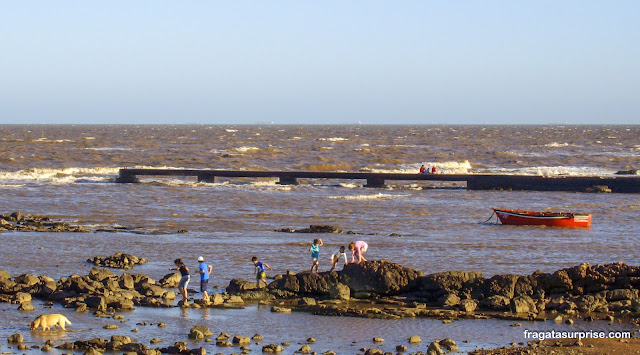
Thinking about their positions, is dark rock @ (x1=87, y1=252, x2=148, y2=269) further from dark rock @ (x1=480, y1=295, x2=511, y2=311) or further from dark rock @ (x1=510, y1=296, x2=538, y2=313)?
dark rock @ (x1=510, y1=296, x2=538, y2=313)

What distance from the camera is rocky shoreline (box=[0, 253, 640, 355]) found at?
1678cm

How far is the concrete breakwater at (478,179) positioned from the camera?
165ft

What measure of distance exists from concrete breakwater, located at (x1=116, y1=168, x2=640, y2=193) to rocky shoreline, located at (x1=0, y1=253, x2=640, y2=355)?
33.6 metres

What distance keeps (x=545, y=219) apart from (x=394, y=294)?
17.3 meters

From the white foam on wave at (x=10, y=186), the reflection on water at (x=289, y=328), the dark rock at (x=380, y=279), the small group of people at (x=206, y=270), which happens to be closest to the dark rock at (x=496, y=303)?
the reflection on water at (x=289, y=328)

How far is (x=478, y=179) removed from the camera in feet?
173

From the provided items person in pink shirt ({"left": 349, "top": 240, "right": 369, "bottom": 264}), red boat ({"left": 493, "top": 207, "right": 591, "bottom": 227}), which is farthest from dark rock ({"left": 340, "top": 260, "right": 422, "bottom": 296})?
red boat ({"left": 493, "top": 207, "right": 591, "bottom": 227})

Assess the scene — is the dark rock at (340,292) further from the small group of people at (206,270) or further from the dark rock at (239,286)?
the dark rock at (239,286)

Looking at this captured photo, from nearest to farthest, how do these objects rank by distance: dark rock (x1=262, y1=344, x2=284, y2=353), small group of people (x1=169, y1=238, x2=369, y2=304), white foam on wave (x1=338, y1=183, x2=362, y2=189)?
dark rock (x1=262, y1=344, x2=284, y2=353)
small group of people (x1=169, y1=238, x2=369, y2=304)
white foam on wave (x1=338, y1=183, x2=362, y2=189)

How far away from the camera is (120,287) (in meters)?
18.7

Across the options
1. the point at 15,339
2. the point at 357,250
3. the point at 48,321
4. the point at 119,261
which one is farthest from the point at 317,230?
the point at 15,339

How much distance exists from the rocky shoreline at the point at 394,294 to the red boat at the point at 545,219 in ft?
51.7

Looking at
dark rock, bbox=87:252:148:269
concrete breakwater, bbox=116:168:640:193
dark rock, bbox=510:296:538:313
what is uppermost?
dark rock, bbox=510:296:538:313

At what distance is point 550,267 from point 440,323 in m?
8.19
